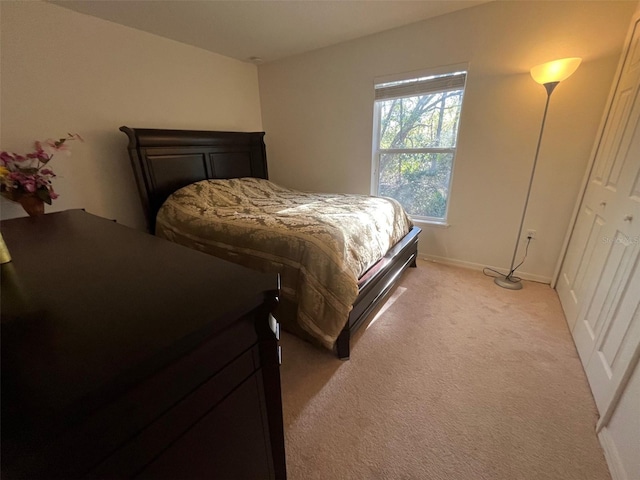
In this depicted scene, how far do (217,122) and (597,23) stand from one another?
3494mm

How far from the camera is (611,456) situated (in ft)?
3.77

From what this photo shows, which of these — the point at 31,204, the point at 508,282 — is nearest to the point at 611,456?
the point at 508,282

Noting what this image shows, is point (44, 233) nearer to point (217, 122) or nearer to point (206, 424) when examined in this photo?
point (206, 424)

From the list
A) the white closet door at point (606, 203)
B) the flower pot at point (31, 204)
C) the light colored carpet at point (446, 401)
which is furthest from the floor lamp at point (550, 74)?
the flower pot at point (31, 204)

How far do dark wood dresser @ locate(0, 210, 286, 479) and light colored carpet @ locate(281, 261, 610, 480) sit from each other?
0.50 m

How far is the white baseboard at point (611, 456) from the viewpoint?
42.6 inches

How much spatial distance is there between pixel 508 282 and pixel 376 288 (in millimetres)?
1487

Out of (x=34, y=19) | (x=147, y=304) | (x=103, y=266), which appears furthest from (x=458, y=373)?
(x=34, y=19)

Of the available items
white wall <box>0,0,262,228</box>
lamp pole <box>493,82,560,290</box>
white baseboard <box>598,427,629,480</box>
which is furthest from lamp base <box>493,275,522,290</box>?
white wall <box>0,0,262,228</box>

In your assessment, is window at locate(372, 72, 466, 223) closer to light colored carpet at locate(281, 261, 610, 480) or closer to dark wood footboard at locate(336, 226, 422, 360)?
dark wood footboard at locate(336, 226, 422, 360)

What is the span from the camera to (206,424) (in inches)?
25.2

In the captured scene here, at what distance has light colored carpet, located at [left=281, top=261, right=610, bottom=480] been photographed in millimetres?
1175

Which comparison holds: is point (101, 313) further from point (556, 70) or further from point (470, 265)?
point (470, 265)

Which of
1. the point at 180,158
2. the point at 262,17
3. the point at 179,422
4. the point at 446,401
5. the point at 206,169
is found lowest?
the point at 446,401
